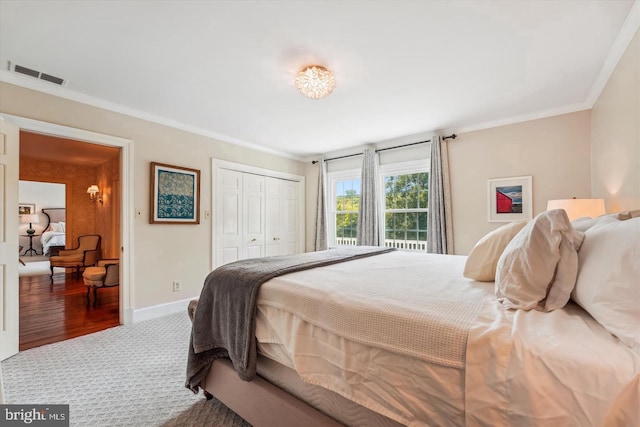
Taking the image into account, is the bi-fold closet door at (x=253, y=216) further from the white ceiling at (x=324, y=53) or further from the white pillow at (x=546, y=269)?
the white pillow at (x=546, y=269)

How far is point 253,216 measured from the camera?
4664 mm

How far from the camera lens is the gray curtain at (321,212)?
5.15 meters

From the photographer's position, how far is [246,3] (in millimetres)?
1677

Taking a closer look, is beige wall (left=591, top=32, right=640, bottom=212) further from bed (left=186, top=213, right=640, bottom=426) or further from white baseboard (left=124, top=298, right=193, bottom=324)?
white baseboard (left=124, top=298, right=193, bottom=324)

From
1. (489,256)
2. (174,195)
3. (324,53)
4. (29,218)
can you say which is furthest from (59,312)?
(29,218)

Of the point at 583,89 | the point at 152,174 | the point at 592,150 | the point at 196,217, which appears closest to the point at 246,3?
the point at 152,174

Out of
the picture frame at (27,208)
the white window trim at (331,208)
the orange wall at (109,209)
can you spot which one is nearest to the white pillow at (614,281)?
the white window trim at (331,208)

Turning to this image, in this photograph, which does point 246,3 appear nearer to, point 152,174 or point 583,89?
point 152,174

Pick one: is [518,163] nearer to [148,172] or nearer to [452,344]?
[452,344]

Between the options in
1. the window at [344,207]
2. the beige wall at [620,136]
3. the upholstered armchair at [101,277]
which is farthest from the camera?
the window at [344,207]

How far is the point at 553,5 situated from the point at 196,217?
4069 mm

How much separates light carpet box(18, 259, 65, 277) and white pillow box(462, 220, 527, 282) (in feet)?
27.1

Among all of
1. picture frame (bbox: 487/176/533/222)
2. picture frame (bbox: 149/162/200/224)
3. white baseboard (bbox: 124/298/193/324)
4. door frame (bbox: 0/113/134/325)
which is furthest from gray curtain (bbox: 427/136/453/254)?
door frame (bbox: 0/113/134/325)

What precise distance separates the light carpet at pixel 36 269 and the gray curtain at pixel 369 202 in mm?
6990
